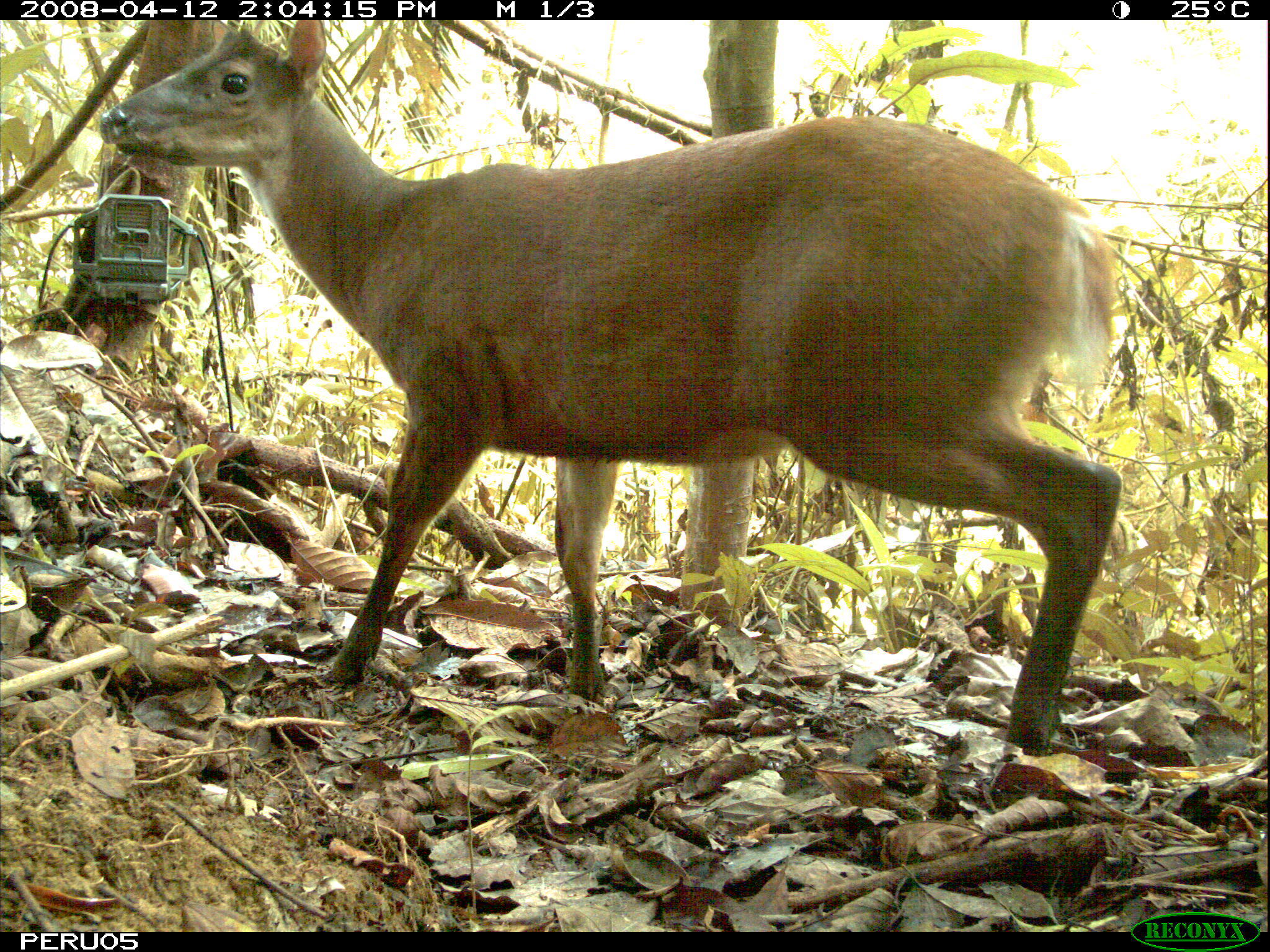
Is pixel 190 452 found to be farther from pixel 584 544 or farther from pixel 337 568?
pixel 584 544

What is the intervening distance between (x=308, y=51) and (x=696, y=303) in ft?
4.92

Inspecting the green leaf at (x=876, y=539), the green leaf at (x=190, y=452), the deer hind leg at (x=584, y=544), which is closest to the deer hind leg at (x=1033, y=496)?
the green leaf at (x=876, y=539)

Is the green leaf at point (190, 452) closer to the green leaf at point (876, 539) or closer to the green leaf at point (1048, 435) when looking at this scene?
the green leaf at point (876, 539)

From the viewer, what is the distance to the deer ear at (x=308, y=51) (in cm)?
297

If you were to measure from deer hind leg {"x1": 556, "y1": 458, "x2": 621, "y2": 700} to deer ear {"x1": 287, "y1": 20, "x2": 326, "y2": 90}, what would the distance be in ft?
4.69

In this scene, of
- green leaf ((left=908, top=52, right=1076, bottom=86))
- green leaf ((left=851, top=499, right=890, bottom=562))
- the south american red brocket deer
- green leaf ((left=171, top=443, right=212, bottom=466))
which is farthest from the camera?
green leaf ((left=171, top=443, right=212, bottom=466))

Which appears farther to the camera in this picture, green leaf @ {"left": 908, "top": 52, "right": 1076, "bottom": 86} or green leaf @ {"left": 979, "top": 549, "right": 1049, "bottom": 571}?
green leaf @ {"left": 979, "top": 549, "right": 1049, "bottom": 571}

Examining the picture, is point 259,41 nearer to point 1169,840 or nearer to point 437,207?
point 437,207

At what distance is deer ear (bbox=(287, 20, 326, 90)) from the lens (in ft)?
9.75

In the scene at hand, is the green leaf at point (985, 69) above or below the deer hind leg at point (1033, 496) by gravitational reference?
above
